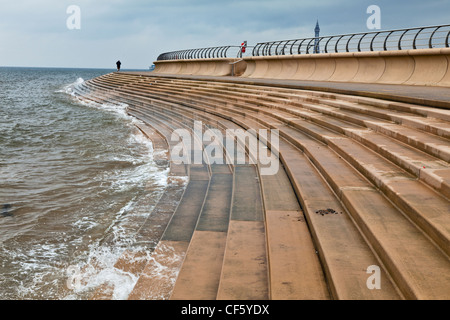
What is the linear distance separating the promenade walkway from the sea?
1.24 feet

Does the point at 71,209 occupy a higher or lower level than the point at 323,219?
lower

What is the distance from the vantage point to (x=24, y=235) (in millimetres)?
5438

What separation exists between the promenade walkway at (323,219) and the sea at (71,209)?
377 millimetres

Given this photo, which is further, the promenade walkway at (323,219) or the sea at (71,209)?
the sea at (71,209)

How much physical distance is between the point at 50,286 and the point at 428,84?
36.0ft

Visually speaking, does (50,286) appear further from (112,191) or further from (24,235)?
(112,191)

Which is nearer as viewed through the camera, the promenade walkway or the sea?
the promenade walkway

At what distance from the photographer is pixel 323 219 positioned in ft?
13.3

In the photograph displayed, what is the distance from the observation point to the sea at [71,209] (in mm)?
4168

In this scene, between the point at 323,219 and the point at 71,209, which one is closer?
the point at 323,219

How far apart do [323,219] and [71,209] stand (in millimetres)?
4205

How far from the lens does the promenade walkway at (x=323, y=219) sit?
3.04m

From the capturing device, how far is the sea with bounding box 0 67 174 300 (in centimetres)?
417
